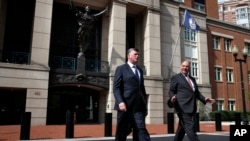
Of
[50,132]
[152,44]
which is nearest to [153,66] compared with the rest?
[152,44]

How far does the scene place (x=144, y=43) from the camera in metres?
23.4

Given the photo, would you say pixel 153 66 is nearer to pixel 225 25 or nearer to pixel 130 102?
pixel 225 25

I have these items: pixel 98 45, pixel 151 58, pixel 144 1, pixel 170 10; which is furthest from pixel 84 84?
pixel 170 10

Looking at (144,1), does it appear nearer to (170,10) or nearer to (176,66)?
(170,10)

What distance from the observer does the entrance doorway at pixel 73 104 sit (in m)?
20.6

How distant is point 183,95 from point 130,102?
1808 millimetres

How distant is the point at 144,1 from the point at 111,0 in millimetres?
3052

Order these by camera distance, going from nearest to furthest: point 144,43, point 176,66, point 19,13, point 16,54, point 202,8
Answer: point 16,54, point 19,13, point 144,43, point 176,66, point 202,8

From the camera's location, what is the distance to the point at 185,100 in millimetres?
6078

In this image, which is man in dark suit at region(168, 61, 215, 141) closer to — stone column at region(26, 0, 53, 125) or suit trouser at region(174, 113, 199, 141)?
suit trouser at region(174, 113, 199, 141)

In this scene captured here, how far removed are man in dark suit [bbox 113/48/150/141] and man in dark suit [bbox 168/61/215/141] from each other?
1404 millimetres

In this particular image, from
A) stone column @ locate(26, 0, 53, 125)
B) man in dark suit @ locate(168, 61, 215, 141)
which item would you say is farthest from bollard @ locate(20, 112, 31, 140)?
stone column @ locate(26, 0, 53, 125)

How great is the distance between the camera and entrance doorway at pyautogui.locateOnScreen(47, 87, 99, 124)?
2058cm

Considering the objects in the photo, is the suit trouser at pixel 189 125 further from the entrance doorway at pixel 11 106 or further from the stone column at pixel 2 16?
the stone column at pixel 2 16
